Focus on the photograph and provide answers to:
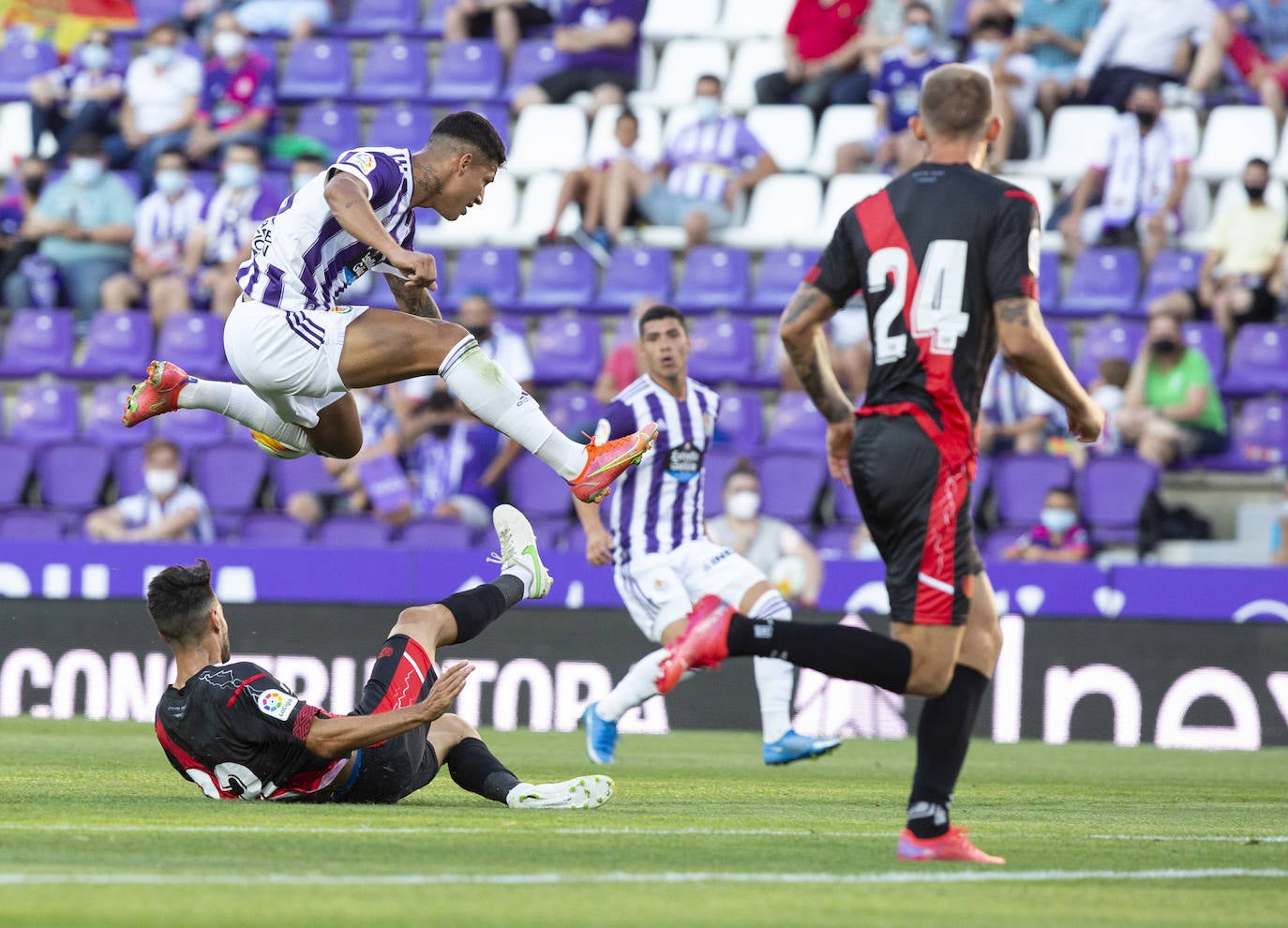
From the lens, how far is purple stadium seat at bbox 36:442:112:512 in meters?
15.3

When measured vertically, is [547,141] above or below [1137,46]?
below

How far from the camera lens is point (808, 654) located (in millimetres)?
5355

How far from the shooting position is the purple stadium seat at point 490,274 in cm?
1647

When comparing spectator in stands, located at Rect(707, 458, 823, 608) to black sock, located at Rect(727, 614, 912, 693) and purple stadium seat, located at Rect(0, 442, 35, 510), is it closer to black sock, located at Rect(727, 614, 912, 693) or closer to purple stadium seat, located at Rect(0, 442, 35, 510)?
purple stadium seat, located at Rect(0, 442, 35, 510)

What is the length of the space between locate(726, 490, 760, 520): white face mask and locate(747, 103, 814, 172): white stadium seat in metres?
5.11

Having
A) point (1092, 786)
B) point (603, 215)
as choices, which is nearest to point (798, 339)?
point (1092, 786)

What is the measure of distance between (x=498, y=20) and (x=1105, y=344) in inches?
276

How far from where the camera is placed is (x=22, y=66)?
19.9 m

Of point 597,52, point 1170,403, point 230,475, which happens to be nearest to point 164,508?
point 230,475

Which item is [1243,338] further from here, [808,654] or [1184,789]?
[808,654]

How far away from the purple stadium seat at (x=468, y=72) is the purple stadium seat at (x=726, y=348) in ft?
13.5

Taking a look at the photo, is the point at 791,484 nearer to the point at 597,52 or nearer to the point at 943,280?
the point at 597,52

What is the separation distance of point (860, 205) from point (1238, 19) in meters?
12.4

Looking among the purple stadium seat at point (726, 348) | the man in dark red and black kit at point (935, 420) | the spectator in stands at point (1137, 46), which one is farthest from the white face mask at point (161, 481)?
the man in dark red and black kit at point (935, 420)
